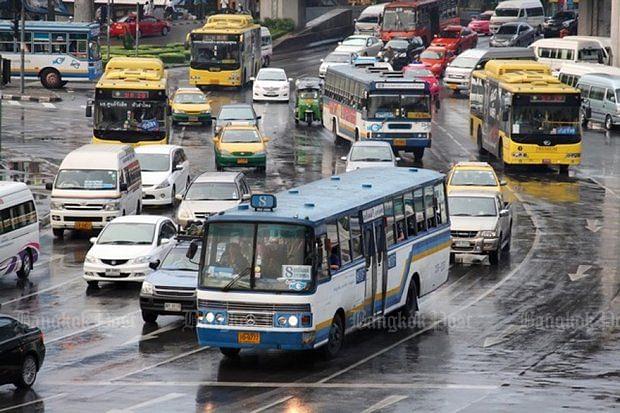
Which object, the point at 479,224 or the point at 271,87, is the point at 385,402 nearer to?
the point at 479,224

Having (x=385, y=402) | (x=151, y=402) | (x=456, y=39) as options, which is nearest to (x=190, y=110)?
(x=456, y=39)

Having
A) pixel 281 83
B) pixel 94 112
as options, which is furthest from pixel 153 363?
pixel 281 83

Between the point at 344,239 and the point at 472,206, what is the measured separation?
12561 millimetres

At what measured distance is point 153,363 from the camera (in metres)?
26.8

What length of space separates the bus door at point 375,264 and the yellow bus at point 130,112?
1024 inches

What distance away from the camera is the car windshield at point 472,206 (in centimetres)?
3922

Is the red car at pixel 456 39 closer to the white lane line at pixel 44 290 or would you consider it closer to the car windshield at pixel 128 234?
the car windshield at pixel 128 234

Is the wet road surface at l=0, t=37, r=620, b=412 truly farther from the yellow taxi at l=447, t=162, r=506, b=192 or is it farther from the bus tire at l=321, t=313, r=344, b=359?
the yellow taxi at l=447, t=162, r=506, b=192

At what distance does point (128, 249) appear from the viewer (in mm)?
34688

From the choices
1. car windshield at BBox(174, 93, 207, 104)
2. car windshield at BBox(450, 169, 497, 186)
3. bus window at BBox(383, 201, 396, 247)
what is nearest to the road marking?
car windshield at BBox(450, 169, 497, 186)

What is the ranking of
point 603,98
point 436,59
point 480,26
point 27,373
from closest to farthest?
1. point 27,373
2. point 603,98
3. point 436,59
4. point 480,26

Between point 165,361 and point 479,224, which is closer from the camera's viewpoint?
point 165,361

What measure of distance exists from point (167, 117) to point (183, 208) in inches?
530

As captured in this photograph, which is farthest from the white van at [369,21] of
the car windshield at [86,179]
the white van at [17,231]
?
the white van at [17,231]
